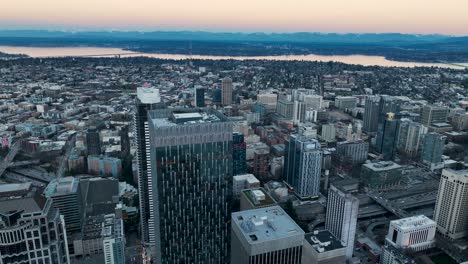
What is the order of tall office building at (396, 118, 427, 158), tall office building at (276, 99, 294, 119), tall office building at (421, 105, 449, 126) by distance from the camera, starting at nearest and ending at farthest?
1. tall office building at (396, 118, 427, 158)
2. tall office building at (421, 105, 449, 126)
3. tall office building at (276, 99, 294, 119)

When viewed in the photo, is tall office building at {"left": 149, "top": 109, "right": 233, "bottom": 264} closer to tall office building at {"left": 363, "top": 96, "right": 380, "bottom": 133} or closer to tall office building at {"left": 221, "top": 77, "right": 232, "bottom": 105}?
tall office building at {"left": 363, "top": 96, "right": 380, "bottom": 133}

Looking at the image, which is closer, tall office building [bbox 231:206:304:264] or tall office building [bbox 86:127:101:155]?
tall office building [bbox 231:206:304:264]

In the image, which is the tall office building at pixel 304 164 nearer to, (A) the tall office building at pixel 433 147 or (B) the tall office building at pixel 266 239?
(A) the tall office building at pixel 433 147

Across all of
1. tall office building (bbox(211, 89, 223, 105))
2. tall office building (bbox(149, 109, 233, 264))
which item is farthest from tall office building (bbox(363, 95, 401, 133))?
tall office building (bbox(149, 109, 233, 264))

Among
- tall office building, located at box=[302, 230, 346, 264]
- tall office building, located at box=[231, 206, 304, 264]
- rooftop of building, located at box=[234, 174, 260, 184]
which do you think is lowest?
rooftop of building, located at box=[234, 174, 260, 184]

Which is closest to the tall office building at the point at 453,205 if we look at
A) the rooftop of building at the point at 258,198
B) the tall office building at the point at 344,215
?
the tall office building at the point at 344,215

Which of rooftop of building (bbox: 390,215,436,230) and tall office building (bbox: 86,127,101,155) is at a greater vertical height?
tall office building (bbox: 86,127,101,155)

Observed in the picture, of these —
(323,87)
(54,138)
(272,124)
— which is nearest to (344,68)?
(323,87)
